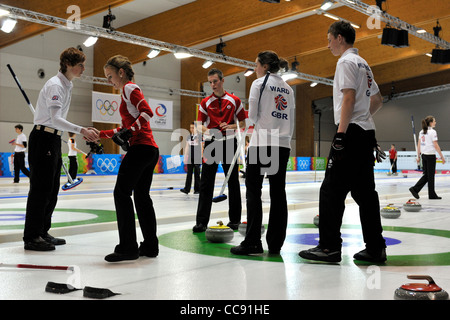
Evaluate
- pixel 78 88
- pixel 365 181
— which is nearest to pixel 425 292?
pixel 365 181

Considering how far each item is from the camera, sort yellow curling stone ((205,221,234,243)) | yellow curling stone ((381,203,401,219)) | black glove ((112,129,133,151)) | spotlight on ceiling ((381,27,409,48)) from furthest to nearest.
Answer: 1. spotlight on ceiling ((381,27,409,48))
2. yellow curling stone ((381,203,401,219))
3. yellow curling stone ((205,221,234,243))
4. black glove ((112,129,133,151))

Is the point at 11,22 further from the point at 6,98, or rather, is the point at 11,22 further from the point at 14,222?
the point at 14,222

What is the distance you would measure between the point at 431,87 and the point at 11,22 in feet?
98.7

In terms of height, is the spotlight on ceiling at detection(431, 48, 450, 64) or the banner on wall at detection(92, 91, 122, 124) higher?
the spotlight on ceiling at detection(431, 48, 450, 64)

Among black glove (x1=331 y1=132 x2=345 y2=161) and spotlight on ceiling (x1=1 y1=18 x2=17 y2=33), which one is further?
spotlight on ceiling (x1=1 y1=18 x2=17 y2=33)

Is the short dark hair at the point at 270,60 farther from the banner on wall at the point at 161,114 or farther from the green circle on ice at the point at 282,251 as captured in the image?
the banner on wall at the point at 161,114

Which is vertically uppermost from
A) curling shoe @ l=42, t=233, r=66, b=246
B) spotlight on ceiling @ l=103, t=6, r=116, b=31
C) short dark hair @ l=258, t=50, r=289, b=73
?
spotlight on ceiling @ l=103, t=6, r=116, b=31

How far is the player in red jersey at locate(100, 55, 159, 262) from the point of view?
3.88 metres

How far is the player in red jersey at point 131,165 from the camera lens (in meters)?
3.88

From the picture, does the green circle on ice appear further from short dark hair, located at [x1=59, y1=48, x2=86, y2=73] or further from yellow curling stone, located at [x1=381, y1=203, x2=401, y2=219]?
short dark hair, located at [x1=59, y1=48, x2=86, y2=73]

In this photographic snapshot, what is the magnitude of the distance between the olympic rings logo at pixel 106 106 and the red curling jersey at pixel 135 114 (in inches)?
733

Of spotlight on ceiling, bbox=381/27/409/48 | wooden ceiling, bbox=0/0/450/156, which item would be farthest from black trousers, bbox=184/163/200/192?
spotlight on ceiling, bbox=381/27/409/48

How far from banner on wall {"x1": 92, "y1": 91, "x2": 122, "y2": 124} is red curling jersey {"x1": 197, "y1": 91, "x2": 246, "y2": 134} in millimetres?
16712

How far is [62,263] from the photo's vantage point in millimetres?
3816
